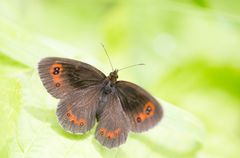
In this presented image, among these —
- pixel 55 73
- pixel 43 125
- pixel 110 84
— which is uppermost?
pixel 110 84

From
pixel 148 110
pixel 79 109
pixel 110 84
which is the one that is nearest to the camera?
pixel 148 110

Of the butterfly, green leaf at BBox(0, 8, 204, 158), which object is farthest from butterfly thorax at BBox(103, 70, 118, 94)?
green leaf at BBox(0, 8, 204, 158)

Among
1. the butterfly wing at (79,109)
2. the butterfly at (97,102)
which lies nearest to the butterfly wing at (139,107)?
the butterfly at (97,102)

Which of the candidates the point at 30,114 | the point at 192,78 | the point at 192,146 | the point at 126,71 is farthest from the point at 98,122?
the point at 192,78

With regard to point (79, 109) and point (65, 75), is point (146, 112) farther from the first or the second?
point (65, 75)

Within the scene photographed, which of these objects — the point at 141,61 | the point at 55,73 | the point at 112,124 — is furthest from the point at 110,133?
the point at 141,61

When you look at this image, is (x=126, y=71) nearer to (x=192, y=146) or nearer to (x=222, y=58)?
(x=222, y=58)

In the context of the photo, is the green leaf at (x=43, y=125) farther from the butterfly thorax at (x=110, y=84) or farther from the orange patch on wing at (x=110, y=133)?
the butterfly thorax at (x=110, y=84)
